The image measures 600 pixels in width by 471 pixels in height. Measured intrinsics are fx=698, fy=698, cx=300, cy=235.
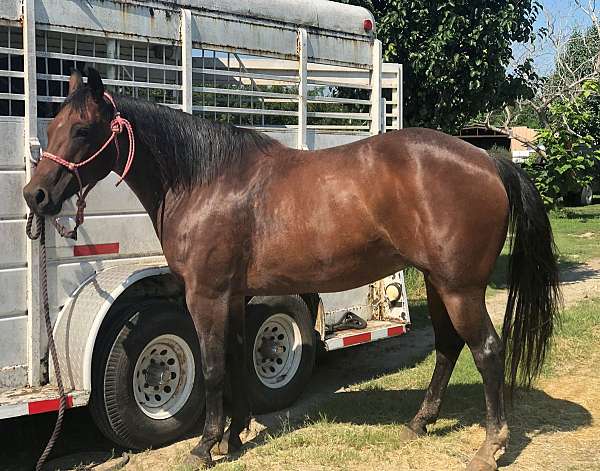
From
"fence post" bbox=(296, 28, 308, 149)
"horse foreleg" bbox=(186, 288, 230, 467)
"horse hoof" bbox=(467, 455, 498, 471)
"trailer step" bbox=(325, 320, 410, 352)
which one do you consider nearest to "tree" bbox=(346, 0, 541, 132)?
"fence post" bbox=(296, 28, 308, 149)

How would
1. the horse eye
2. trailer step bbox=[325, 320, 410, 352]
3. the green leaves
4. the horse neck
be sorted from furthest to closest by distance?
the green leaves
trailer step bbox=[325, 320, 410, 352]
the horse neck
the horse eye

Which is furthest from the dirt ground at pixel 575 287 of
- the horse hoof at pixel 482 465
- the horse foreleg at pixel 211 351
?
the horse foreleg at pixel 211 351

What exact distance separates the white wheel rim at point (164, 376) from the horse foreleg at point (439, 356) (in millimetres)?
1505

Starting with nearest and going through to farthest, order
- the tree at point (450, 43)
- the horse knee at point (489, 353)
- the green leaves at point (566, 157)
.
Answer: 1. the horse knee at point (489, 353)
2. the tree at point (450, 43)
3. the green leaves at point (566, 157)

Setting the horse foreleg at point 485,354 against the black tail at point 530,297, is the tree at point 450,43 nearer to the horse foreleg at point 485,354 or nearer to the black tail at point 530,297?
→ the black tail at point 530,297

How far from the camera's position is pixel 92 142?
3.82m

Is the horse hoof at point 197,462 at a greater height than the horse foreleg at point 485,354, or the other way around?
the horse foreleg at point 485,354

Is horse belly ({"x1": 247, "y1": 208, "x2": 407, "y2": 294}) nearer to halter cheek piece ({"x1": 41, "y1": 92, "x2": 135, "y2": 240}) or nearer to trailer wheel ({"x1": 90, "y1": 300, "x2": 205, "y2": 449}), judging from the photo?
trailer wheel ({"x1": 90, "y1": 300, "x2": 205, "y2": 449})

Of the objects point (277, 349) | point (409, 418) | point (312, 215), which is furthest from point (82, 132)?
point (409, 418)

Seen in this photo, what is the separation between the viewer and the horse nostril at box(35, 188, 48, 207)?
11.9 ft

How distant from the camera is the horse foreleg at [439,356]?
4.57 m

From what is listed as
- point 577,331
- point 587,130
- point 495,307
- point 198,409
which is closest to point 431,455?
point 198,409

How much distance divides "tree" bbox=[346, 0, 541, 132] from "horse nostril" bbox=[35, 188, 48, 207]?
5.77 m

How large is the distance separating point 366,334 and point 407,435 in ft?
3.95
